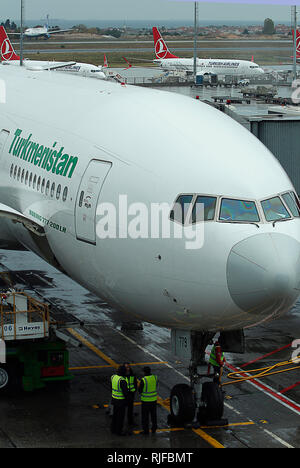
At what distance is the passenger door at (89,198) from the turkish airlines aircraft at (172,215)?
27mm

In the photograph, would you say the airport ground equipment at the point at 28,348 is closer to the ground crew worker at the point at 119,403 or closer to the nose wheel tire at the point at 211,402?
the ground crew worker at the point at 119,403

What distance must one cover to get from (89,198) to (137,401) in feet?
17.9

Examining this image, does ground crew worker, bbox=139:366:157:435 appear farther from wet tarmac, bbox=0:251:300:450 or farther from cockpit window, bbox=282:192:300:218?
cockpit window, bbox=282:192:300:218

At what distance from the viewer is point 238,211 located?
15742 mm

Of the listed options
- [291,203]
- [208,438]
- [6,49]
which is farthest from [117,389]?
[6,49]

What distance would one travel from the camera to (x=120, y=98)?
20047 millimetres

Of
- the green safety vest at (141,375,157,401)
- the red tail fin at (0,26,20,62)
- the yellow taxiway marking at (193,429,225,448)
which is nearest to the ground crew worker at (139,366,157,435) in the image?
the green safety vest at (141,375,157,401)

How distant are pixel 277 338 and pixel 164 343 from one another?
→ 138 inches

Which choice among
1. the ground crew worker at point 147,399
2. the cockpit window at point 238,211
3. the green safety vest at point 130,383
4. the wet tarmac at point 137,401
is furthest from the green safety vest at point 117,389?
the cockpit window at point 238,211

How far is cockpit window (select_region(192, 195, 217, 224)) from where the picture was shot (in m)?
15.7

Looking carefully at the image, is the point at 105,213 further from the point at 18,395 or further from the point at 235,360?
the point at 235,360

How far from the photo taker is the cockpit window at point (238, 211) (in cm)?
1566

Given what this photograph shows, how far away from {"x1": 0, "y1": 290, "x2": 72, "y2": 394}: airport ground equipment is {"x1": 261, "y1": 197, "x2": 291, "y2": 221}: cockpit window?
6.85 meters
